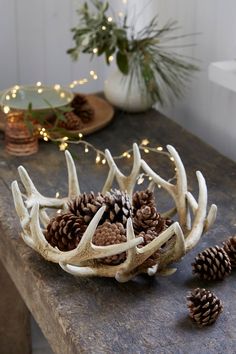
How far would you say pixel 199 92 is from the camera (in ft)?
5.46

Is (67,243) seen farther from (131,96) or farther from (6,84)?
(6,84)

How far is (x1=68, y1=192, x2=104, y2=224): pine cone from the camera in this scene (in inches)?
41.5

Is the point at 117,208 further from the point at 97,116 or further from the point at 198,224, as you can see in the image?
the point at 97,116

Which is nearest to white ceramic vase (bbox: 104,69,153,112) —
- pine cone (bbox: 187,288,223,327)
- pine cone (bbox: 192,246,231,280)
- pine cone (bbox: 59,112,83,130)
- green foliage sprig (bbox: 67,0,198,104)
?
green foliage sprig (bbox: 67,0,198,104)

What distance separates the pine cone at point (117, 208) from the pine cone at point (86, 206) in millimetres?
12

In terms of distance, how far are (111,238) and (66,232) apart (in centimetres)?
7

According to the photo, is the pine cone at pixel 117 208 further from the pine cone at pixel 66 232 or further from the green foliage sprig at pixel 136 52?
the green foliage sprig at pixel 136 52

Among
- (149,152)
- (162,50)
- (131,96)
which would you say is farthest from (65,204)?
(162,50)

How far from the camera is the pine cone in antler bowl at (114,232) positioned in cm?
96

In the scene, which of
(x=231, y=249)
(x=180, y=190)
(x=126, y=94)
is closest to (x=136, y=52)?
(x=126, y=94)

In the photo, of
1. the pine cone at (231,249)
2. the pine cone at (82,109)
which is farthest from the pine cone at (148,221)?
the pine cone at (82,109)

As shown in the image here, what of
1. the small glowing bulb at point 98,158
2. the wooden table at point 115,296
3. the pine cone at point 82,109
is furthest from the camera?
the pine cone at point 82,109

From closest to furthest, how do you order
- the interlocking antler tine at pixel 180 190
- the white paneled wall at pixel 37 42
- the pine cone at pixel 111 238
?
the pine cone at pixel 111 238, the interlocking antler tine at pixel 180 190, the white paneled wall at pixel 37 42

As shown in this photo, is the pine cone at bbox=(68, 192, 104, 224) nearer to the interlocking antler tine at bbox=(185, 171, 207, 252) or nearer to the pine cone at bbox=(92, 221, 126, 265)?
the pine cone at bbox=(92, 221, 126, 265)
